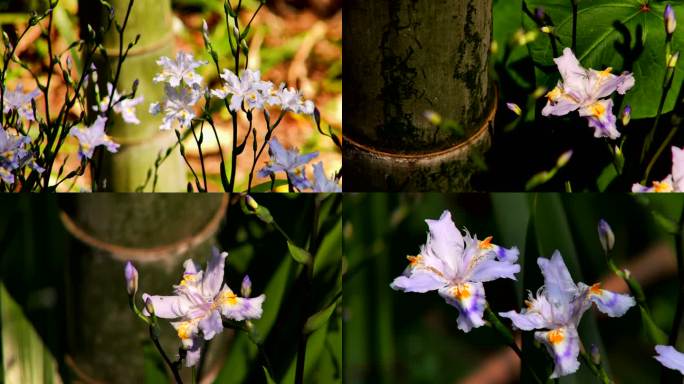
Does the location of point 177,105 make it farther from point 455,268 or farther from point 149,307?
point 455,268

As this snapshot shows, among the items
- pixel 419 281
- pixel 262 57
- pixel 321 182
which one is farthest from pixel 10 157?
pixel 262 57

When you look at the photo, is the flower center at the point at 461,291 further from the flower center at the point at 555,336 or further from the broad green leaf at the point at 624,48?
the broad green leaf at the point at 624,48

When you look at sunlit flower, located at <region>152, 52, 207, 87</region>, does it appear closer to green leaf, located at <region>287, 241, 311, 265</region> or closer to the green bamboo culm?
the green bamboo culm

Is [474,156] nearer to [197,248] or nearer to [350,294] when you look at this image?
[350,294]

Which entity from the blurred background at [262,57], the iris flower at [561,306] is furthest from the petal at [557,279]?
the blurred background at [262,57]

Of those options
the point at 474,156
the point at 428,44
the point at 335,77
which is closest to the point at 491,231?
the point at 474,156

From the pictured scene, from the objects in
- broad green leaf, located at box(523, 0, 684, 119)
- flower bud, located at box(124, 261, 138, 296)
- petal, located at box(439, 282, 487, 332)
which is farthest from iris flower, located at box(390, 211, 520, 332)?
broad green leaf, located at box(523, 0, 684, 119)
